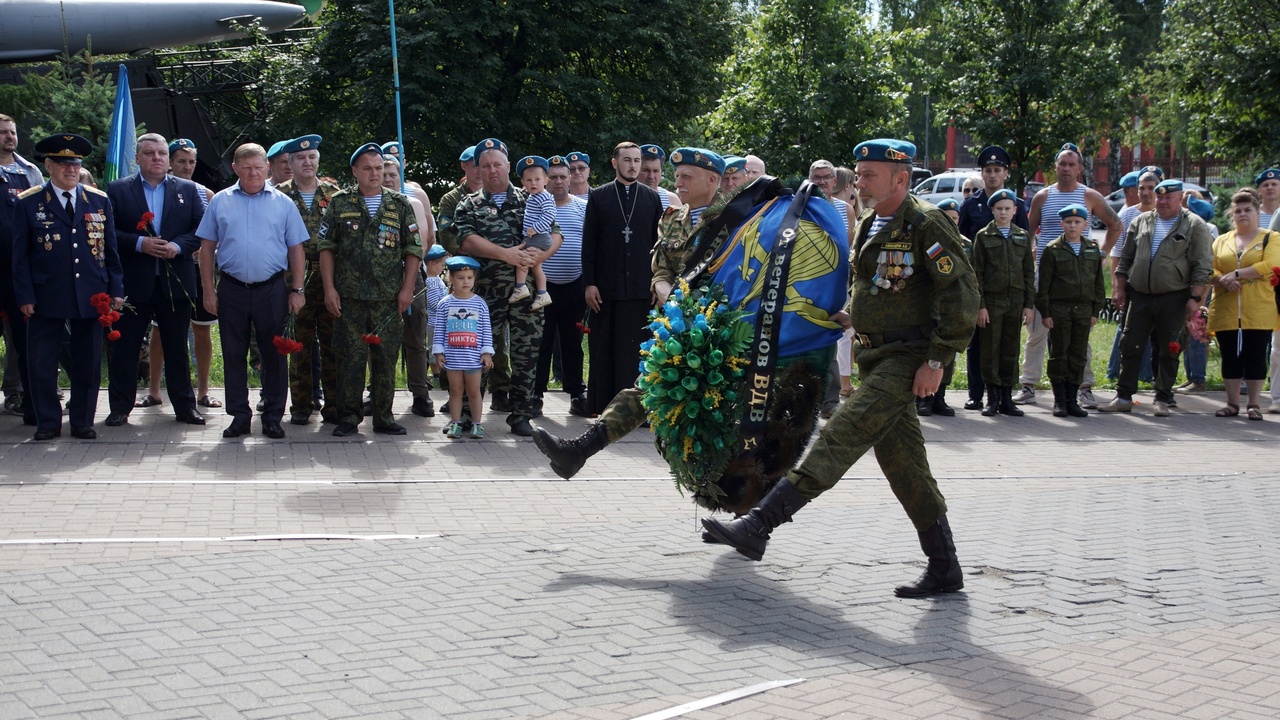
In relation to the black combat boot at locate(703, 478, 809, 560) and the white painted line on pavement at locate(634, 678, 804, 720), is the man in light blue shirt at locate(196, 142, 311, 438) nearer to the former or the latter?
the black combat boot at locate(703, 478, 809, 560)

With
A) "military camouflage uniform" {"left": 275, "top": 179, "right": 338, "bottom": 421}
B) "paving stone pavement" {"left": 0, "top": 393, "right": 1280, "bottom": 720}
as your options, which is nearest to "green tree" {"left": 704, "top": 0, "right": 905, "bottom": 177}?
"military camouflage uniform" {"left": 275, "top": 179, "right": 338, "bottom": 421}

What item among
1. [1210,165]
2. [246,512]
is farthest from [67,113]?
[1210,165]

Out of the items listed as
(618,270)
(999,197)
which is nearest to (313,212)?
(618,270)

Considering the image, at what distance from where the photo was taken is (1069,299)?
12.7 m

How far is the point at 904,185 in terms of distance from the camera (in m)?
6.14

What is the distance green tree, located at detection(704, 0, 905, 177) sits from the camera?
25672 millimetres

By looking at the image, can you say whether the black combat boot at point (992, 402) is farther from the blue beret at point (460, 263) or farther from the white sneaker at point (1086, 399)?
the blue beret at point (460, 263)

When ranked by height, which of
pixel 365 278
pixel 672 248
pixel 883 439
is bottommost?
pixel 883 439

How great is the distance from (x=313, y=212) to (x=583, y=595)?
595 cm

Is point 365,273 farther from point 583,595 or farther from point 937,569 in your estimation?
point 937,569

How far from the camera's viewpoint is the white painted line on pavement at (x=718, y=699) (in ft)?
14.9

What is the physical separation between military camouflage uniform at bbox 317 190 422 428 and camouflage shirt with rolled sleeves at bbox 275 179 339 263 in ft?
1.71

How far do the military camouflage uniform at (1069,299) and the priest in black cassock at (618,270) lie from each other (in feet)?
13.5

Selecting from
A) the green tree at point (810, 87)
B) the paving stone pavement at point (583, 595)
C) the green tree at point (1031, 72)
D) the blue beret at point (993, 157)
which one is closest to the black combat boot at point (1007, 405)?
the blue beret at point (993, 157)
